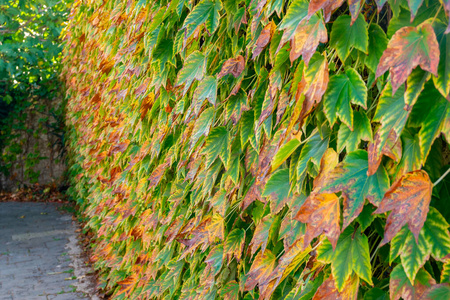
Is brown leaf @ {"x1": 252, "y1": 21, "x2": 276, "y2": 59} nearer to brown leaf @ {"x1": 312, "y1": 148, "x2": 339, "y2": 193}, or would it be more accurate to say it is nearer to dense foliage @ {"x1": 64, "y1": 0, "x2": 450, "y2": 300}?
dense foliage @ {"x1": 64, "y1": 0, "x2": 450, "y2": 300}

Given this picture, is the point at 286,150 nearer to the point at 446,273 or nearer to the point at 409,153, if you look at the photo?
the point at 409,153

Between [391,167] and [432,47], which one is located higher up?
[432,47]

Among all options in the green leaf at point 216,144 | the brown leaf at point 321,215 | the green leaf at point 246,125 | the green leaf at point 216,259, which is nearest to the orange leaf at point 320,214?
the brown leaf at point 321,215

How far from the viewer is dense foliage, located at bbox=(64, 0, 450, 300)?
30.0 inches

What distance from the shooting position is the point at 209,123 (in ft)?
5.71

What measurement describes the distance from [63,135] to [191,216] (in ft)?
29.2

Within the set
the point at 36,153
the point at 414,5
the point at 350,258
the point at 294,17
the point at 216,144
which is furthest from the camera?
the point at 36,153

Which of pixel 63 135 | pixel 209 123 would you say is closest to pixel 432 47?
pixel 209 123

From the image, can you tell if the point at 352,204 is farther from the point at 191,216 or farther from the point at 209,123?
the point at 191,216

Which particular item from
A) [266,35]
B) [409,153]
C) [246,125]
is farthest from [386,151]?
[246,125]

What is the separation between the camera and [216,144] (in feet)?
5.51

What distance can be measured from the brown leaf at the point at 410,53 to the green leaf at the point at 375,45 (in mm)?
193

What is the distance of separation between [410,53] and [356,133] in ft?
0.83

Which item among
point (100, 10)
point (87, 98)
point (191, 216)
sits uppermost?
point (100, 10)
